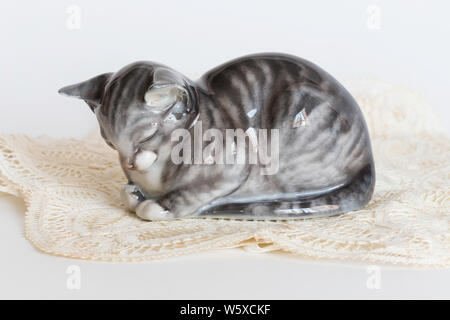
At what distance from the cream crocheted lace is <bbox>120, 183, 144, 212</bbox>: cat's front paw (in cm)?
3

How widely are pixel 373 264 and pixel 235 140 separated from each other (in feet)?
1.34

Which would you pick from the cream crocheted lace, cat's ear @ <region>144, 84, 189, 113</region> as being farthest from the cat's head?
the cream crocheted lace

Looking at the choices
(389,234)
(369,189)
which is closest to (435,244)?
(389,234)

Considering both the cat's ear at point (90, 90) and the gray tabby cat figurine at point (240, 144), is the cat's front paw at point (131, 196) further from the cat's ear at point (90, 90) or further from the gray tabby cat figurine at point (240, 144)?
the cat's ear at point (90, 90)

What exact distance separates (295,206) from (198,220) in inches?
8.7

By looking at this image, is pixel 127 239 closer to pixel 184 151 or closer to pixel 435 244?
pixel 184 151

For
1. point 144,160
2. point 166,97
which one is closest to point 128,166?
point 144,160

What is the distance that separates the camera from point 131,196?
154 centimetres

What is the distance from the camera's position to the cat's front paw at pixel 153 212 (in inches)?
58.6

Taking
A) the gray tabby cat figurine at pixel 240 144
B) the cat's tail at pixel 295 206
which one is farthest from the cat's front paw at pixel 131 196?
the cat's tail at pixel 295 206

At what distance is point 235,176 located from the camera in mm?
1494

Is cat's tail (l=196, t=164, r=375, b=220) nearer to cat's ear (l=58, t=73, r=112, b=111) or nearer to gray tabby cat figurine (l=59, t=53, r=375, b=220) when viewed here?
gray tabby cat figurine (l=59, t=53, r=375, b=220)

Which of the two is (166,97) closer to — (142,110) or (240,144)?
(142,110)

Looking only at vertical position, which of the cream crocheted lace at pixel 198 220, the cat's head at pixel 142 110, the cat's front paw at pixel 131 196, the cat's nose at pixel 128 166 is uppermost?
the cat's head at pixel 142 110
